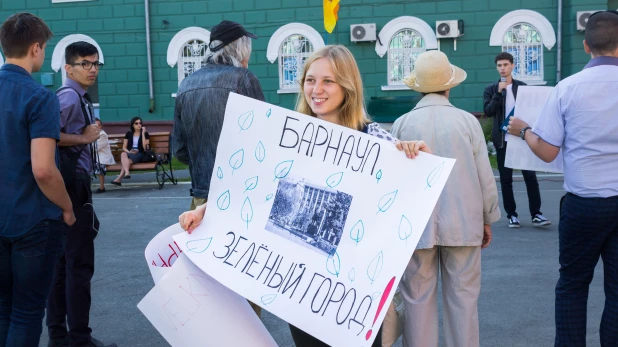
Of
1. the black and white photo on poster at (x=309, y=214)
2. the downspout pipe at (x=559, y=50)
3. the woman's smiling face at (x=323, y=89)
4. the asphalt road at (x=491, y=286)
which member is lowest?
the asphalt road at (x=491, y=286)

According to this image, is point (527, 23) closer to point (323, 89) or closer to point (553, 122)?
point (553, 122)

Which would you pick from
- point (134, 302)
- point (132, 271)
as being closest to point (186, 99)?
point (134, 302)

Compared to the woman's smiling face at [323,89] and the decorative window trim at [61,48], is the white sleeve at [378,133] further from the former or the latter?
the decorative window trim at [61,48]

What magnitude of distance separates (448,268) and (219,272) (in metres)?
1.58

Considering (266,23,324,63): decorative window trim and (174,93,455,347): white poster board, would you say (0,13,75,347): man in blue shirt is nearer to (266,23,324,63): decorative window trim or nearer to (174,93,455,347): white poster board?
(174,93,455,347): white poster board

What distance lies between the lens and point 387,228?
2986mm

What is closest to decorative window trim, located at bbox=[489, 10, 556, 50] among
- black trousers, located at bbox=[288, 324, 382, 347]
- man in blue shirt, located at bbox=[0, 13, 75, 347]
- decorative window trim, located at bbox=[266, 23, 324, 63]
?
decorative window trim, located at bbox=[266, 23, 324, 63]

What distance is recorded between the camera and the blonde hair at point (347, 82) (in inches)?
128

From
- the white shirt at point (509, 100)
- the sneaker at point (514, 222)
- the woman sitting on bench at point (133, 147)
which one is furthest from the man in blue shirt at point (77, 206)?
the woman sitting on bench at point (133, 147)

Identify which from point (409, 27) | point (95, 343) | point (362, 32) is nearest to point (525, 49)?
point (409, 27)

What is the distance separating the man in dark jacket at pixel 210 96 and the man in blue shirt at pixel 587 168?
1.68m

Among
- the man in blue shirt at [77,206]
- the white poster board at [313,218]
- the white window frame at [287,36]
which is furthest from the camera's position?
the white window frame at [287,36]

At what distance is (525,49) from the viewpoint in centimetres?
1947

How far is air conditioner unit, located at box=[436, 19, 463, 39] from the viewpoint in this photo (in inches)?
752
